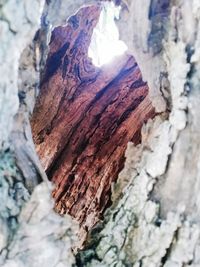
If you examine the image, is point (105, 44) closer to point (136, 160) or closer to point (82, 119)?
point (82, 119)

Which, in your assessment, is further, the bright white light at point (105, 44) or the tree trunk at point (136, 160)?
the bright white light at point (105, 44)

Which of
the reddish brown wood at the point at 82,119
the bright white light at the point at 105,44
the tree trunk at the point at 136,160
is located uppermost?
the bright white light at the point at 105,44

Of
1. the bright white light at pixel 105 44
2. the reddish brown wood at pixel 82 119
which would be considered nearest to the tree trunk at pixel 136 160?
the reddish brown wood at pixel 82 119

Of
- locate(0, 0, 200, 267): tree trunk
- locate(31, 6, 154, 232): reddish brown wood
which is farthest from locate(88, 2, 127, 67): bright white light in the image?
locate(0, 0, 200, 267): tree trunk

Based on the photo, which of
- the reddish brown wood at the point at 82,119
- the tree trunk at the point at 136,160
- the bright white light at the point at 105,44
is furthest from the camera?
the bright white light at the point at 105,44

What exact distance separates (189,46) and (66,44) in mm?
2985

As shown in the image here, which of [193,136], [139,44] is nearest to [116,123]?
[139,44]

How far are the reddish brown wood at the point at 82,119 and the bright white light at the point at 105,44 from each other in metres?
0.39

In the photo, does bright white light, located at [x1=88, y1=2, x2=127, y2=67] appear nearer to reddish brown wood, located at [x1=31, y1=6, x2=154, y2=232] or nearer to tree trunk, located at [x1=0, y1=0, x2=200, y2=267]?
reddish brown wood, located at [x1=31, y1=6, x2=154, y2=232]

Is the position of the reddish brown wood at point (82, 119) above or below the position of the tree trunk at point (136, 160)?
above

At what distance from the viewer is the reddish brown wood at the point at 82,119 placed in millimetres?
5074

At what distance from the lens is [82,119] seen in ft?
17.1

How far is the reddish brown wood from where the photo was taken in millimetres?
5074

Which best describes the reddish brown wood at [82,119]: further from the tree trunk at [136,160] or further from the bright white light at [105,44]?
the tree trunk at [136,160]
